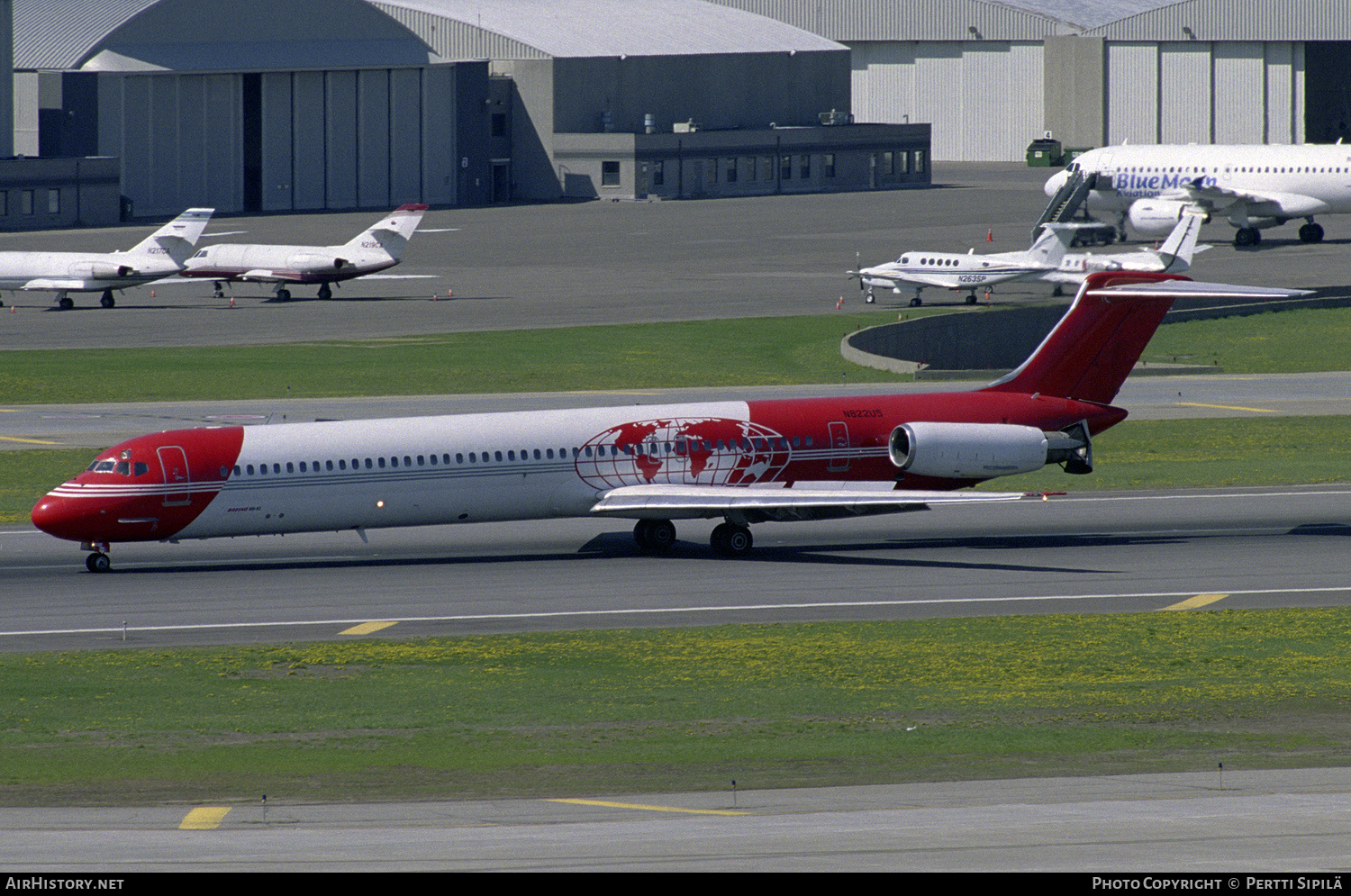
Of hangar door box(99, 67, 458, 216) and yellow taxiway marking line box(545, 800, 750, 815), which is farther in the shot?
hangar door box(99, 67, 458, 216)

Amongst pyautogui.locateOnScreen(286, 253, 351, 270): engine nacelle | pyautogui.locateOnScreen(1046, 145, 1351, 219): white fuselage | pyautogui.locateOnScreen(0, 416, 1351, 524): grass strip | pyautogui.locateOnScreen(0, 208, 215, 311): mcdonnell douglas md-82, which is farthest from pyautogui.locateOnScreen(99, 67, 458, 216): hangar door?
pyautogui.locateOnScreen(0, 416, 1351, 524): grass strip

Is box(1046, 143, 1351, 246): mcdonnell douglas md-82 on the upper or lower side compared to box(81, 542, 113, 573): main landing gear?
upper

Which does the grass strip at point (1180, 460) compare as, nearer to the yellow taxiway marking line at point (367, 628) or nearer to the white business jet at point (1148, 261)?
the yellow taxiway marking line at point (367, 628)

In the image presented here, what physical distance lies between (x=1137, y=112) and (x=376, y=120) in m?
65.8

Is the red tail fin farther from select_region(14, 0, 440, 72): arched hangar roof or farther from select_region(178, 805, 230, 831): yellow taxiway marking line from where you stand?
select_region(14, 0, 440, 72): arched hangar roof

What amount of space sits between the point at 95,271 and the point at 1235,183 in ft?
203

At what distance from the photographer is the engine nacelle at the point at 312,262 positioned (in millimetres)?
90562

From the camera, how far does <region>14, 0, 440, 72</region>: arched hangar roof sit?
126 metres

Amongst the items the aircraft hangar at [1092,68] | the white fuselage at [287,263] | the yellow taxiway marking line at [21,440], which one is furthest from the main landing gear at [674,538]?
the aircraft hangar at [1092,68]

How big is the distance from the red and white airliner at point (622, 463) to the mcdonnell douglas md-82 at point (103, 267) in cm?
5261

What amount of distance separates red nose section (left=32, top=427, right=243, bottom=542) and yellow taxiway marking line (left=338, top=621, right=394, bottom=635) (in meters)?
5.45

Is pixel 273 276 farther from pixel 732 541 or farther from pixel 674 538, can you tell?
pixel 732 541

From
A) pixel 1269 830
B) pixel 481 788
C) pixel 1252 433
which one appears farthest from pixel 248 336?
Answer: pixel 1269 830

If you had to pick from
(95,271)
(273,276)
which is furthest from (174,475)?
(273,276)
